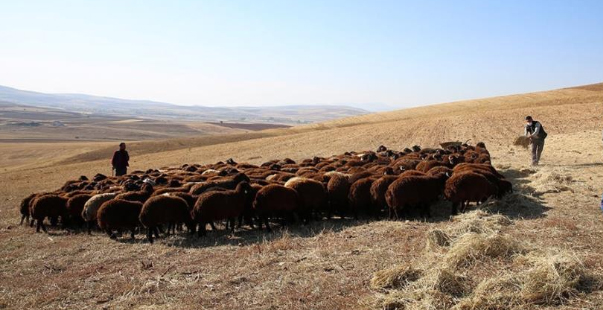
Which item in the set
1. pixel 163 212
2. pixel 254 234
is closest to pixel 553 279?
pixel 254 234

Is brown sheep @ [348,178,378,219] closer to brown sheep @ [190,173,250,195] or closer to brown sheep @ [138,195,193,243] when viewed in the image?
brown sheep @ [190,173,250,195]

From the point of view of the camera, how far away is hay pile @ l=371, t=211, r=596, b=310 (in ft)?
18.6

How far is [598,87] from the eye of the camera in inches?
2623

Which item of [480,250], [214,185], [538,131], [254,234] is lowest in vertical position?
[254,234]

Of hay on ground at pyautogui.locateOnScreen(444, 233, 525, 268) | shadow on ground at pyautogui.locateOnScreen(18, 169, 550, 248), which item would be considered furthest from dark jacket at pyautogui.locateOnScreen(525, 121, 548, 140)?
hay on ground at pyautogui.locateOnScreen(444, 233, 525, 268)

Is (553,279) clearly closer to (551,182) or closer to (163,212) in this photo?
(551,182)

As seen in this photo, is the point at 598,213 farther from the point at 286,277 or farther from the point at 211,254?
the point at 211,254

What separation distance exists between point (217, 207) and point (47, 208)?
232 inches

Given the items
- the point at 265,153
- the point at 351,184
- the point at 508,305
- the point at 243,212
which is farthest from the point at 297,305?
the point at 265,153

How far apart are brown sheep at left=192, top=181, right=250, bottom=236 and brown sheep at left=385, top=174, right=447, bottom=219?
3760 mm

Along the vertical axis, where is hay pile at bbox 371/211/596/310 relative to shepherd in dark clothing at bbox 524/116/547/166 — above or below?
below

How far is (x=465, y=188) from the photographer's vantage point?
11.0 meters

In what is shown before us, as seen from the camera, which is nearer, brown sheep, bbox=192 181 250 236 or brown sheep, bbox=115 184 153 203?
brown sheep, bbox=192 181 250 236

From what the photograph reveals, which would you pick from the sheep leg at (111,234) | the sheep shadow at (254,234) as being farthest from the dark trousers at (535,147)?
the sheep leg at (111,234)
